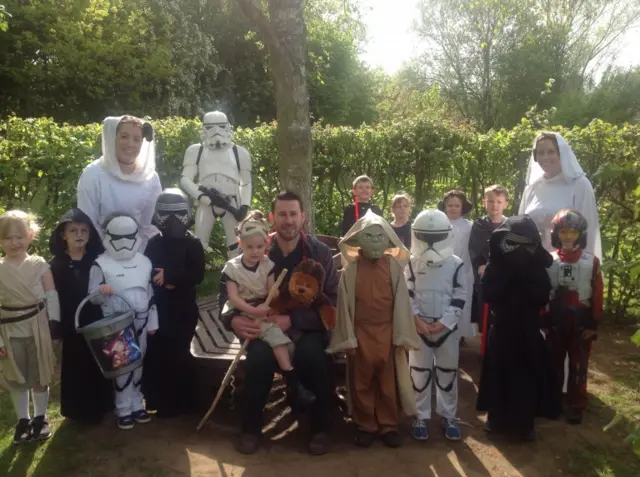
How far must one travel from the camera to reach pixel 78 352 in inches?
151

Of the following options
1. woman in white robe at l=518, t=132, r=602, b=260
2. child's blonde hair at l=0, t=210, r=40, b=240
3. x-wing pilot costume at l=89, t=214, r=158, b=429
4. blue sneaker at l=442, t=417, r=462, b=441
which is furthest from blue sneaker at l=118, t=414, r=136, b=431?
woman in white robe at l=518, t=132, r=602, b=260

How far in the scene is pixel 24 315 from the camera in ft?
11.8

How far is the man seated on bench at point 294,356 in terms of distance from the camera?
142 inches

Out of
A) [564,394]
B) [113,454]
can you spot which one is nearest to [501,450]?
[564,394]

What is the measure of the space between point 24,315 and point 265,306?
61.5 inches

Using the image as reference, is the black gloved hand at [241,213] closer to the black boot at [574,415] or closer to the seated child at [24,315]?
the seated child at [24,315]

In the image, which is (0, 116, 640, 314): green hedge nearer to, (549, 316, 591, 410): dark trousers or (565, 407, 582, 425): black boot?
(549, 316, 591, 410): dark trousers

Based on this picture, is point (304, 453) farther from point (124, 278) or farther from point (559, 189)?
point (559, 189)

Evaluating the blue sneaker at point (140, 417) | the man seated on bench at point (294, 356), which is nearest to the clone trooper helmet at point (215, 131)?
the man seated on bench at point (294, 356)

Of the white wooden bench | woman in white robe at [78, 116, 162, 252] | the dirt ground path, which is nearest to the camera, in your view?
the dirt ground path

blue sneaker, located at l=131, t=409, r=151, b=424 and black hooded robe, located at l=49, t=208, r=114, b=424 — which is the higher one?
black hooded robe, located at l=49, t=208, r=114, b=424

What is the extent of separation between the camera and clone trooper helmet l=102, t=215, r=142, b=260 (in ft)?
12.1

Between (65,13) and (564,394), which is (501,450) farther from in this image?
(65,13)

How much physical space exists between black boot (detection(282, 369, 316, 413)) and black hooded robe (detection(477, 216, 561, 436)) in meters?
1.25
